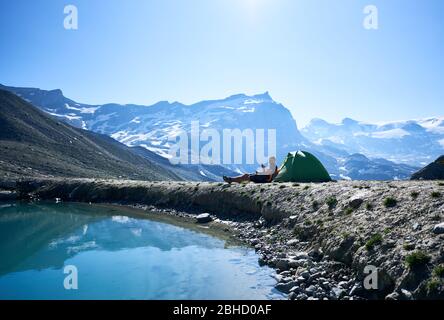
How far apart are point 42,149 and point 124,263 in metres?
125

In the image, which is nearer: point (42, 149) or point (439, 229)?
point (439, 229)

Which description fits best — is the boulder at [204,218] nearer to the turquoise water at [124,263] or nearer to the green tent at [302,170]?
the turquoise water at [124,263]

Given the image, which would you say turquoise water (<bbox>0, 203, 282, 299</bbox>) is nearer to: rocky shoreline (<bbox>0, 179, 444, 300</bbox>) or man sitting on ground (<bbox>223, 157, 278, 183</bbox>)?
rocky shoreline (<bbox>0, 179, 444, 300</bbox>)

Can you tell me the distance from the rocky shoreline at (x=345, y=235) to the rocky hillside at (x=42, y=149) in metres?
76.2

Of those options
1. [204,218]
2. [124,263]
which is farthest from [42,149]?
[124,263]

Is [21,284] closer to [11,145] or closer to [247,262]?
[247,262]

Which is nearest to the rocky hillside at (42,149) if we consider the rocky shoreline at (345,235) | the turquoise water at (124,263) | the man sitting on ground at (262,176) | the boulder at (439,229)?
the turquoise water at (124,263)

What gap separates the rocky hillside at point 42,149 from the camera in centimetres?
11106

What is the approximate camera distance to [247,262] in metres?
25.3

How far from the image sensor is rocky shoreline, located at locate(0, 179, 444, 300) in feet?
54.7

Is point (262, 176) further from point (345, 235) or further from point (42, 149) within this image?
→ point (42, 149)

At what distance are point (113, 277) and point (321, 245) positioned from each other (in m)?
13.1

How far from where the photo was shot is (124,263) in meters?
25.9
